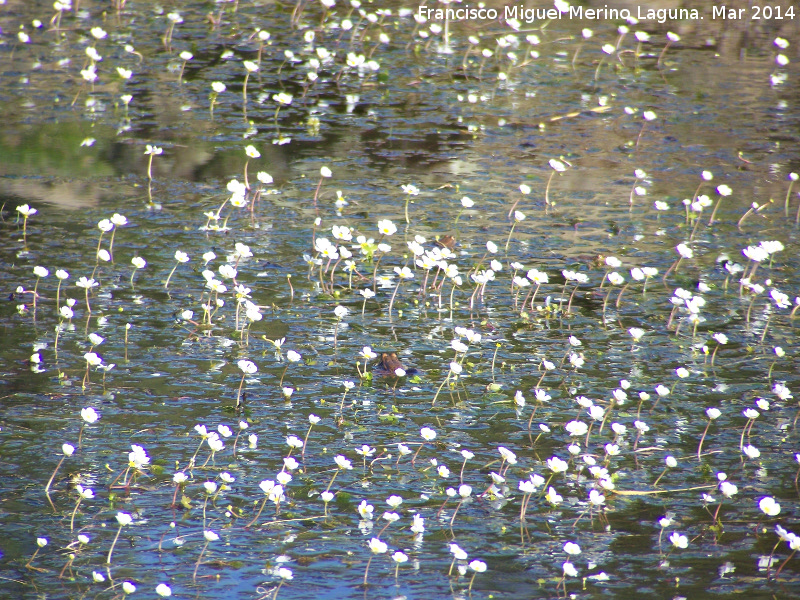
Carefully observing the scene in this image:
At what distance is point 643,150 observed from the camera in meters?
8.72

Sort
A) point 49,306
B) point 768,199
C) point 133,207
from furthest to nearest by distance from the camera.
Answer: point 768,199, point 133,207, point 49,306

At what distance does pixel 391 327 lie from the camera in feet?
19.0

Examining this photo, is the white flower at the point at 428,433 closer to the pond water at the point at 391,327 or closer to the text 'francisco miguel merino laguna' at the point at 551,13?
the pond water at the point at 391,327

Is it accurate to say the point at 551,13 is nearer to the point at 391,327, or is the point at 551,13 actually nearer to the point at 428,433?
the point at 391,327

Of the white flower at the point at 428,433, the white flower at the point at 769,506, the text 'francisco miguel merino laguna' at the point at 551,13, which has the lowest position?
the white flower at the point at 769,506

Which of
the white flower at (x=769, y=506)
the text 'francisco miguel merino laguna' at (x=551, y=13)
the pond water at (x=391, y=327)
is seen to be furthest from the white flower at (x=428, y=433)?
the text 'francisco miguel merino laguna' at (x=551, y=13)

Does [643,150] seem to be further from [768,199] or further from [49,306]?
[49,306]

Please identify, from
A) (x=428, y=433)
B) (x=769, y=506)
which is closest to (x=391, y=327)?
(x=428, y=433)

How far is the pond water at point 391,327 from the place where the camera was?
3928mm

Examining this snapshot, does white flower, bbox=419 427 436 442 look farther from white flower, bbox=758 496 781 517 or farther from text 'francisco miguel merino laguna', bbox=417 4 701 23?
text 'francisco miguel merino laguna', bbox=417 4 701 23

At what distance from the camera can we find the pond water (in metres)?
3.93

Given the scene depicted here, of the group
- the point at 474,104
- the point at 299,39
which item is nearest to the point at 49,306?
the point at 474,104

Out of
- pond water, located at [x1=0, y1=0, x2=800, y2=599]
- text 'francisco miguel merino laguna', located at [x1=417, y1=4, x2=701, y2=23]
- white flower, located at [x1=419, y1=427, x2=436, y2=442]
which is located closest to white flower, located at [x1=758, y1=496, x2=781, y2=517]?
pond water, located at [x1=0, y1=0, x2=800, y2=599]

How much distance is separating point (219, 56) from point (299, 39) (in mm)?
1179
